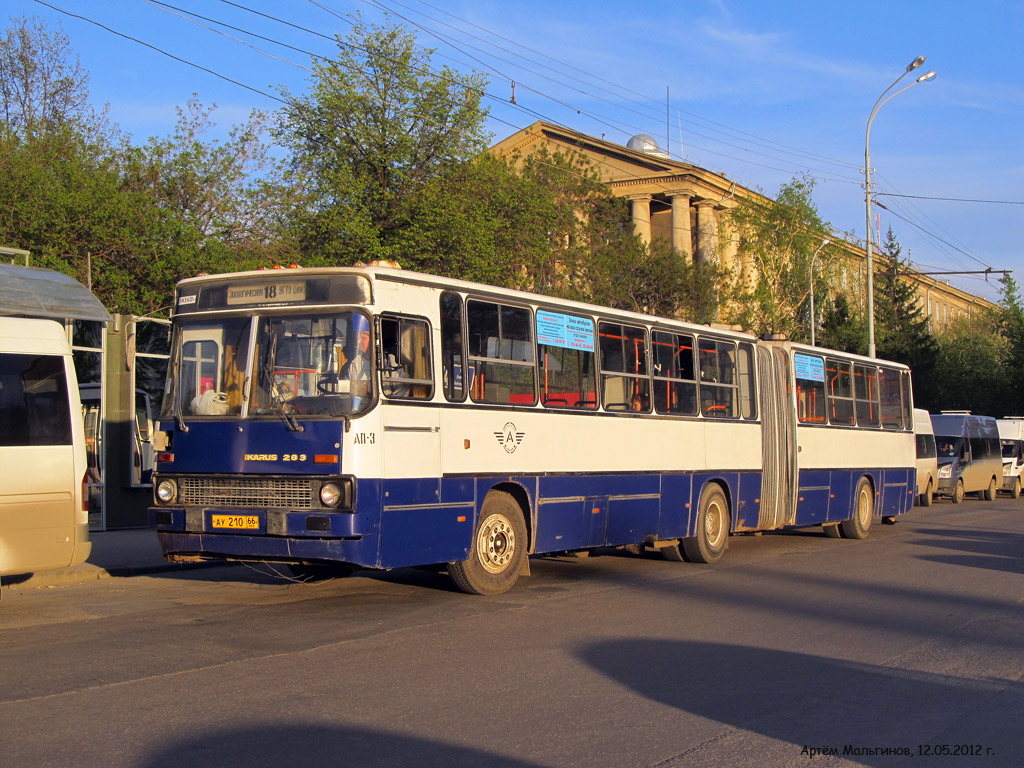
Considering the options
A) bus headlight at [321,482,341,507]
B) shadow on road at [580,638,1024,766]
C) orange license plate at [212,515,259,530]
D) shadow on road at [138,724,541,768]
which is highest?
bus headlight at [321,482,341,507]

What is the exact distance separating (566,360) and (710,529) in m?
4.46

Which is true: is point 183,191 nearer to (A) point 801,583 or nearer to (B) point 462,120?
(B) point 462,120

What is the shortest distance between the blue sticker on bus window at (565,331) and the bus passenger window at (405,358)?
1953 mm

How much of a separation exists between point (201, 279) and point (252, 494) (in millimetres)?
2256

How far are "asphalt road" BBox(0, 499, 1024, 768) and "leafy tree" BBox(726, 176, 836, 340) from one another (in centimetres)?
3930

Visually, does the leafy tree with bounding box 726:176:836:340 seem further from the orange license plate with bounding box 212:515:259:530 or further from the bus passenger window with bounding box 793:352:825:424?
the orange license plate with bounding box 212:515:259:530

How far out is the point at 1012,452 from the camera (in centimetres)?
3719

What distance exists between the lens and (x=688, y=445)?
14.4 metres

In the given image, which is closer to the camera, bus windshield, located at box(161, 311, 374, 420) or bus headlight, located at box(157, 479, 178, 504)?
Result: bus windshield, located at box(161, 311, 374, 420)

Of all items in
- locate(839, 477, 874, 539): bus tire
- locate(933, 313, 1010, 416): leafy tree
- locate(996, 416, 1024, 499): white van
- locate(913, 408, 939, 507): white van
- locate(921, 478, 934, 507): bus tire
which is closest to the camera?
locate(839, 477, 874, 539): bus tire

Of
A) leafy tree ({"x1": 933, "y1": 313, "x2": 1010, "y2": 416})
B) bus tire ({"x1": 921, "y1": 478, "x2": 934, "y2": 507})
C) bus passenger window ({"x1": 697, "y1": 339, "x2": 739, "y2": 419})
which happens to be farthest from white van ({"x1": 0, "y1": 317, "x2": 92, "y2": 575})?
leafy tree ({"x1": 933, "y1": 313, "x2": 1010, "y2": 416})

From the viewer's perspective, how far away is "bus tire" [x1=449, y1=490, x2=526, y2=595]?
10.6 m

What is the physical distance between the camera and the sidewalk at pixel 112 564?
1207 cm

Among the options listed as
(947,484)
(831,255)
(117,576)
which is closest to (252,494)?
(117,576)
